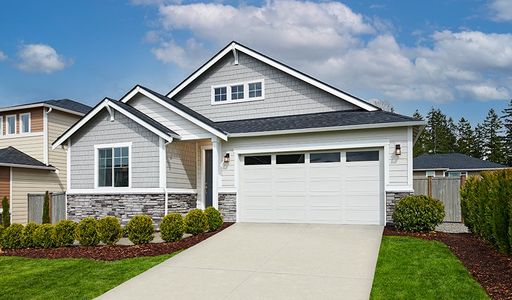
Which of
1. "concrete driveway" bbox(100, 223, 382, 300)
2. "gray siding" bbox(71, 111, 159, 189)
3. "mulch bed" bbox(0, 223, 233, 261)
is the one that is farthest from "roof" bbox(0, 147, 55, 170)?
"concrete driveway" bbox(100, 223, 382, 300)

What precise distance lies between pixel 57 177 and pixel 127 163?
8.93 meters

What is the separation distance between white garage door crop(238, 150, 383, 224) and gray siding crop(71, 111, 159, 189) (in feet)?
9.96

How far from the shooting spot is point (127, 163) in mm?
13453

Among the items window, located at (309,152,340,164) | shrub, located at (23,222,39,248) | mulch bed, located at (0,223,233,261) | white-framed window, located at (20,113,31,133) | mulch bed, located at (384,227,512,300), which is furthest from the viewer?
white-framed window, located at (20,113,31,133)

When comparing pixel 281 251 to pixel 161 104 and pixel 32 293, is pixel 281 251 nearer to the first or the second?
pixel 32 293

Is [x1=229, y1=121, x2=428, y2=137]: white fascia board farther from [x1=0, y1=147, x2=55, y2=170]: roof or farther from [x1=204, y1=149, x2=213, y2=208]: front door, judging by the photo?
[x1=0, y1=147, x2=55, y2=170]: roof

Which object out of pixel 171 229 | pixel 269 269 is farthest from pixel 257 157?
pixel 269 269

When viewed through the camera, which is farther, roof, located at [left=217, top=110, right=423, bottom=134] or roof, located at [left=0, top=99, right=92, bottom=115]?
roof, located at [left=0, top=99, right=92, bottom=115]

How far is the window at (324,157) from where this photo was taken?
12.5 meters

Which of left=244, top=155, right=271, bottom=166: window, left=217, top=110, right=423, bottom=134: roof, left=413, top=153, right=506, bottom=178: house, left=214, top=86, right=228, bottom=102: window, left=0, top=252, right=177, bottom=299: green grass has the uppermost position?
left=214, top=86, right=228, bottom=102: window

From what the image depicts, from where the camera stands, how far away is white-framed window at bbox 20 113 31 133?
20234mm

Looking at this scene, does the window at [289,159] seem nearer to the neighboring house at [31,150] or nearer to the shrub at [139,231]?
the shrub at [139,231]

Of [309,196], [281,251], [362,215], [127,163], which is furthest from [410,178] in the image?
[127,163]

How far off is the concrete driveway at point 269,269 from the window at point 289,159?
9.08 ft
